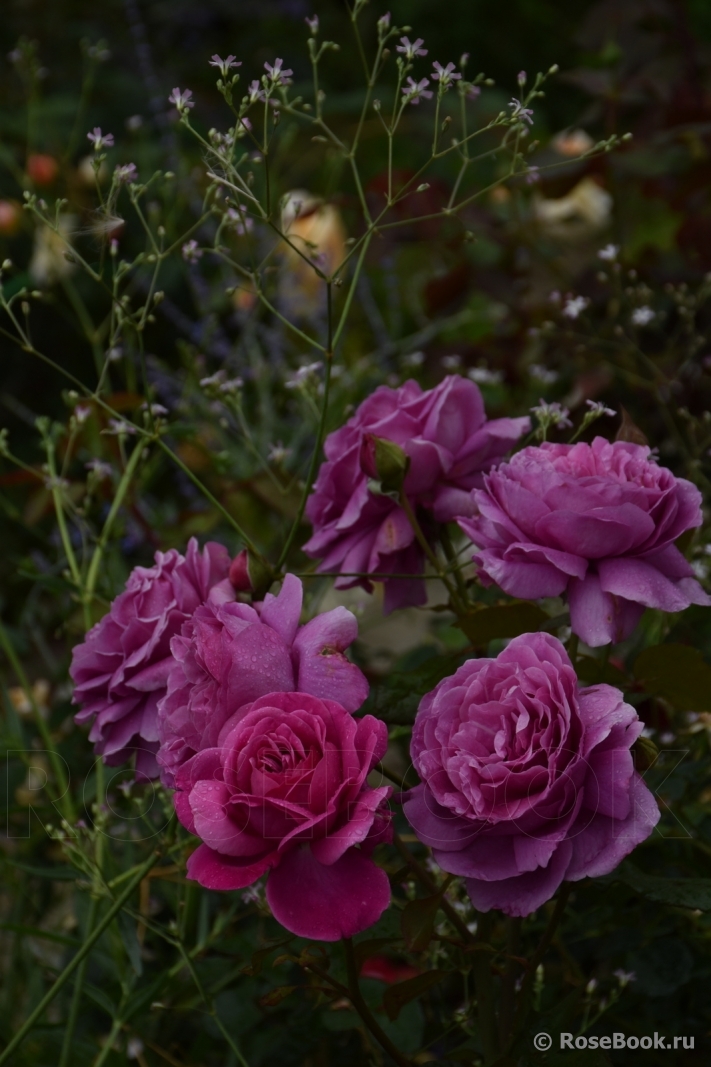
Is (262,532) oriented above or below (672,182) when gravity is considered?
below

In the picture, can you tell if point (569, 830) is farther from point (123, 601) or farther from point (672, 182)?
point (672, 182)

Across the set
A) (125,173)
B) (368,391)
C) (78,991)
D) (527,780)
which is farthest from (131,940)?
(368,391)

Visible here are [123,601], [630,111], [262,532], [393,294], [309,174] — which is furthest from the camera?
[309,174]

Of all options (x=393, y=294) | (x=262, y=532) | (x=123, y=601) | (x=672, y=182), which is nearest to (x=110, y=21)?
(x=393, y=294)

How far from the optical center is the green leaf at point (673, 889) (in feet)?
1.31

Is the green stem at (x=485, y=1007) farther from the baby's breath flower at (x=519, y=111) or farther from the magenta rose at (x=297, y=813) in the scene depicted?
the baby's breath flower at (x=519, y=111)

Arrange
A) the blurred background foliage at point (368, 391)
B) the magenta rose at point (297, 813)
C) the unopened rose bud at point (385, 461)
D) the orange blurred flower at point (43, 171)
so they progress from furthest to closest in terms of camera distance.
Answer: the orange blurred flower at point (43, 171), the blurred background foliage at point (368, 391), the unopened rose bud at point (385, 461), the magenta rose at point (297, 813)

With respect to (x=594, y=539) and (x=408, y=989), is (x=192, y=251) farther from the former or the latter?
(x=408, y=989)

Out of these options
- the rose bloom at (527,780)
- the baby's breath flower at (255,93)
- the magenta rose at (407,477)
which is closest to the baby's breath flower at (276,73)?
the baby's breath flower at (255,93)

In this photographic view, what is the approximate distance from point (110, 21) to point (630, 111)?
192 centimetres

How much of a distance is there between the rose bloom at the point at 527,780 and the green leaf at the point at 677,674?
69 mm

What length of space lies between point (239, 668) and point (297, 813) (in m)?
0.06

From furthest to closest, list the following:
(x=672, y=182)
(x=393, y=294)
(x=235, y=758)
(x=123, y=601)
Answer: (x=393, y=294) → (x=672, y=182) → (x=123, y=601) → (x=235, y=758)

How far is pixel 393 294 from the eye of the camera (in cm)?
136
